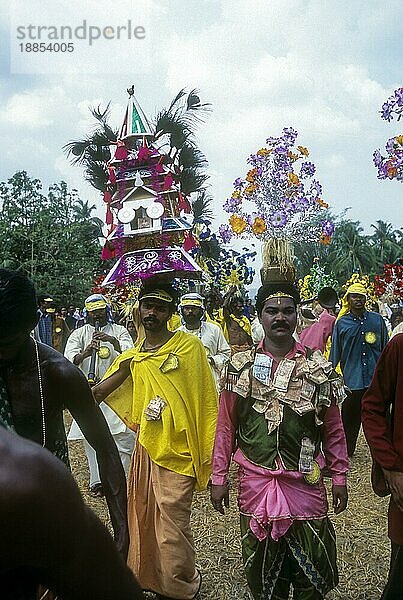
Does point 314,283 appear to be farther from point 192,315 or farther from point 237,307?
point 192,315

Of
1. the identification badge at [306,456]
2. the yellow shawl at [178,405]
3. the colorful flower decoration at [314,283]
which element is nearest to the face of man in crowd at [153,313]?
the yellow shawl at [178,405]

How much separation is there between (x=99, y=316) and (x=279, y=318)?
3567 mm

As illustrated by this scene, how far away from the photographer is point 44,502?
854mm

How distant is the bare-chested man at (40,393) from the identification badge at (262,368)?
991 mm

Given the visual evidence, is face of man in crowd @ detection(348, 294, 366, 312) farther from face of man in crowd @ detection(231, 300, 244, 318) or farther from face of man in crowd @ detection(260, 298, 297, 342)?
face of man in crowd @ detection(260, 298, 297, 342)

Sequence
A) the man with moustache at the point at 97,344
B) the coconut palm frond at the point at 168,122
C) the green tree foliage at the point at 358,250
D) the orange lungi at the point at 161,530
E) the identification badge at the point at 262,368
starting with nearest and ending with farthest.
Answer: the identification badge at the point at 262,368 → the orange lungi at the point at 161,530 → the coconut palm frond at the point at 168,122 → the man with moustache at the point at 97,344 → the green tree foliage at the point at 358,250

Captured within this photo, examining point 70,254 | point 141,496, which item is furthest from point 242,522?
point 70,254

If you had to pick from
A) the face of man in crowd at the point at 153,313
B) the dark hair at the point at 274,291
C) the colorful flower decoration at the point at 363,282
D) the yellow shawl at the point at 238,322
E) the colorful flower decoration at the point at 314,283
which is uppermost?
the colorful flower decoration at the point at 314,283

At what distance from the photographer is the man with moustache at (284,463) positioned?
327cm

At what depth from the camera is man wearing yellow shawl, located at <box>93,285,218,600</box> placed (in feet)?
13.2

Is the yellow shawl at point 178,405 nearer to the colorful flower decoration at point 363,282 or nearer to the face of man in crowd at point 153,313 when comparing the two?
the face of man in crowd at point 153,313

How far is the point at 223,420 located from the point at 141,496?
106cm

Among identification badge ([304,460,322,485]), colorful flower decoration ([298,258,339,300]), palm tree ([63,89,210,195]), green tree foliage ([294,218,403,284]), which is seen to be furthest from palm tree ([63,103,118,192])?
green tree foliage ([294,218,403,284])

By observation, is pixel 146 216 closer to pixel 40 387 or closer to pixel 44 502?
pixel 40 387
